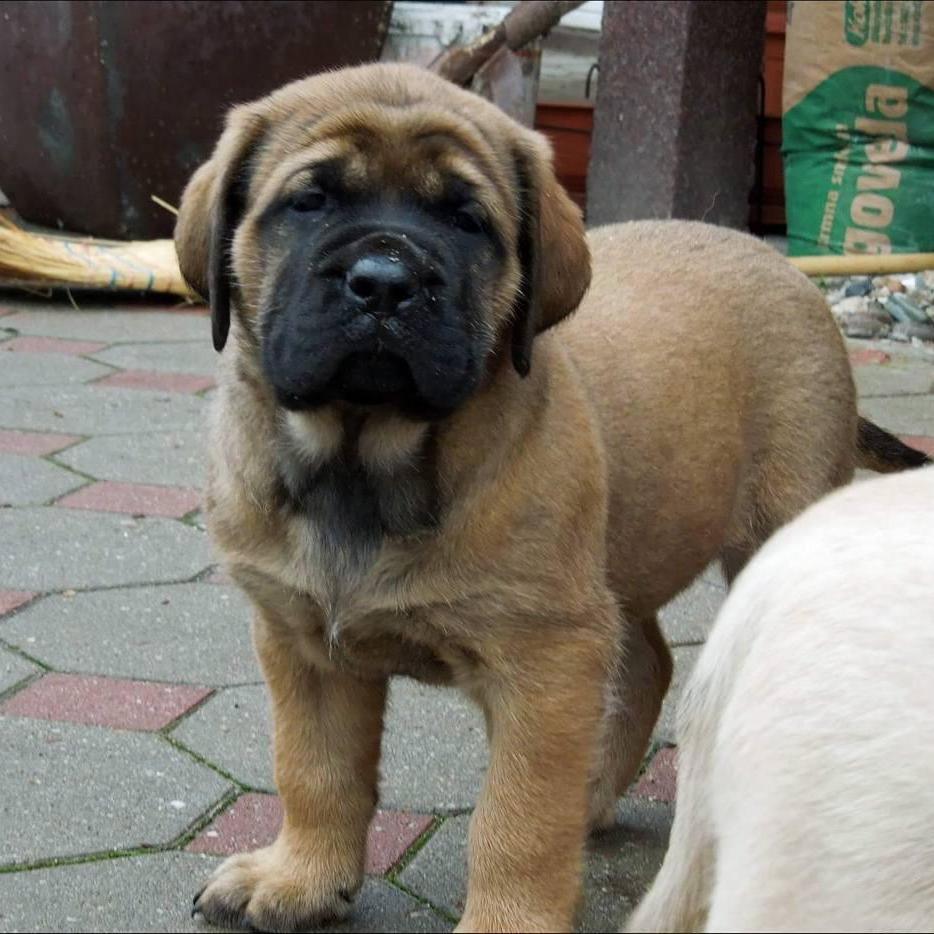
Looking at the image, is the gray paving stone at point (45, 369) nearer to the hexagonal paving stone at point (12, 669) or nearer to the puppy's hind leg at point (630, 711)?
the hexagonal paving stone at point (12, 669)

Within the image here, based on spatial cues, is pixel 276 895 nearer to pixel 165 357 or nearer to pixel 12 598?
pixel 12 598

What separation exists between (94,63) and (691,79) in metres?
2.56

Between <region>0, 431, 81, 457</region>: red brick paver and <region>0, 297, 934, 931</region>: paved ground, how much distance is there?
0.01 meters

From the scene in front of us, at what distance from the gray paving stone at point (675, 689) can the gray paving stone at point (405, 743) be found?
14.9 inches

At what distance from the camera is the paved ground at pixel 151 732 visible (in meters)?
2.75

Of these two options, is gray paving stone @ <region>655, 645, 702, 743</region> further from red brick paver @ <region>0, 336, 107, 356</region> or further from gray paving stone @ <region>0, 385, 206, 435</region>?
red brick paver @ <region>0, 336, 107, 356</region>

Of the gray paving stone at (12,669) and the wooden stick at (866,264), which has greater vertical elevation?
the gray paving stone at (12,669)

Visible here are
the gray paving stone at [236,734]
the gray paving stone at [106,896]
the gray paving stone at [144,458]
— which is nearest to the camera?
the gray paving stone at [106,896]

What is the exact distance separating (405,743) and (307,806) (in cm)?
60

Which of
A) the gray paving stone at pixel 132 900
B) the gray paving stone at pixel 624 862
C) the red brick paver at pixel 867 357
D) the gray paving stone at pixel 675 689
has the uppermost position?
the gray paving stone at pixel 132 900

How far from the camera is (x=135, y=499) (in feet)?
15.4

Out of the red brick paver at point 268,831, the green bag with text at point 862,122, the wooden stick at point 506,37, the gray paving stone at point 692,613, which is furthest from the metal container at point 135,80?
the red brick paver at point 268,831

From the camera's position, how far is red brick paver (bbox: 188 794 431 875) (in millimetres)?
2887

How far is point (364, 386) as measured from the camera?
100 inches
